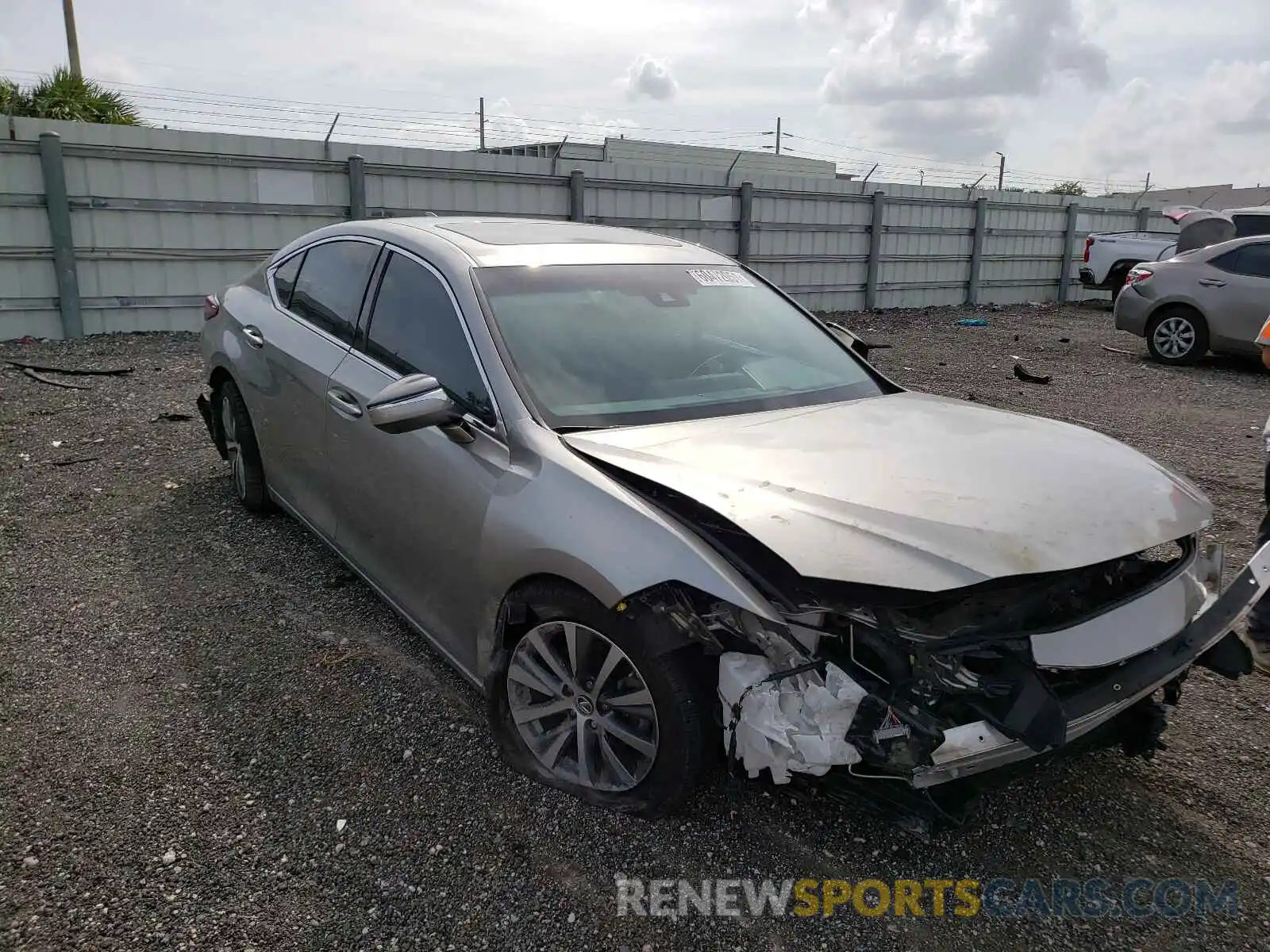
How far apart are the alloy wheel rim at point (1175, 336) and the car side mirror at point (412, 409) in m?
11.1

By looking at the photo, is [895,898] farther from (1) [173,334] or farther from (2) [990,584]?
(1) [173,334]

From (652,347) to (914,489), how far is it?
3.86ft

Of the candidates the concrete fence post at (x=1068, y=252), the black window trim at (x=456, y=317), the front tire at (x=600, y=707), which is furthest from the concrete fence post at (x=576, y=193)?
the concrete fence post at (x=1068, y=252)

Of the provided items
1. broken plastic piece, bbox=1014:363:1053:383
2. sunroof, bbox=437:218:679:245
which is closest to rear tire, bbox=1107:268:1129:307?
broken plastic piece, bbox=1014:363:1053:383

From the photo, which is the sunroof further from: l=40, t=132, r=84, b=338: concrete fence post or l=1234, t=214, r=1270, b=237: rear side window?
l=1234, t=214, r=1270, b=237: rear side window

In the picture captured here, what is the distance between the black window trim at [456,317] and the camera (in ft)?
9.34

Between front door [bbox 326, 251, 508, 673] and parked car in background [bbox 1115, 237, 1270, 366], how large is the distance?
10408 millimetres

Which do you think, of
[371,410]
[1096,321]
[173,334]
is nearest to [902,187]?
[1096,321]

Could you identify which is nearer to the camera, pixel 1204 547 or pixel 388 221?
pixel 1204 547

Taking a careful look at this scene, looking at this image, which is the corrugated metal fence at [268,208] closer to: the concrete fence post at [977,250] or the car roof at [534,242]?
the concrete fence post at [977,250]

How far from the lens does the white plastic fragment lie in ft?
7.10

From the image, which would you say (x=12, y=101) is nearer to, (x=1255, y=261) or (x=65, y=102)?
(x=65, y=102)

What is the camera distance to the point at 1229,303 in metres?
10.7

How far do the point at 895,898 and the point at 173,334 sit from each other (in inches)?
425
